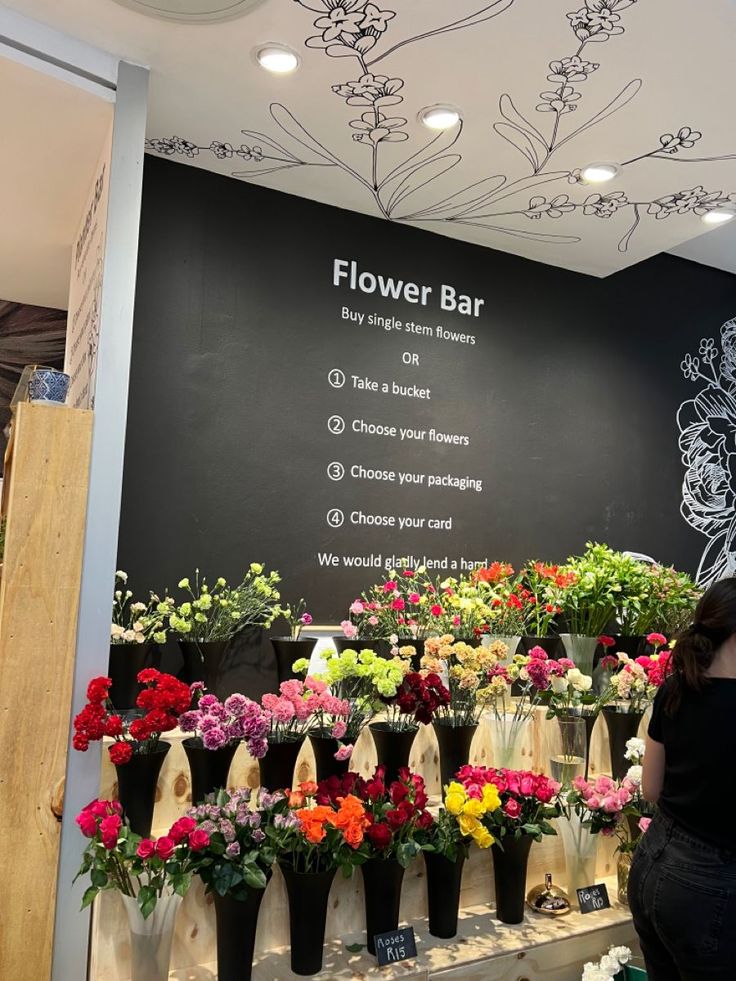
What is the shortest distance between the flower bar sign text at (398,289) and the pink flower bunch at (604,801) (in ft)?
7.69

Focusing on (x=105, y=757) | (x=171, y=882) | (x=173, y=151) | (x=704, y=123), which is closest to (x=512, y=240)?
(x=704, y=123)

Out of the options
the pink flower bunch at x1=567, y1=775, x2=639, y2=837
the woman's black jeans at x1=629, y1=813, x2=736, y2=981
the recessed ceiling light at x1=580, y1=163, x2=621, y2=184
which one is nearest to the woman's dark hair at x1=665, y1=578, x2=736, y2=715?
the woman's black jeans at x1=629, y1=813, x2=736, y2=981

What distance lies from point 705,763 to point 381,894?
1.00m

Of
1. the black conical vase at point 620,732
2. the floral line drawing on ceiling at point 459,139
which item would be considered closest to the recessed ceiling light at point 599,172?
the floral line drawing on ceiling at point 459,139

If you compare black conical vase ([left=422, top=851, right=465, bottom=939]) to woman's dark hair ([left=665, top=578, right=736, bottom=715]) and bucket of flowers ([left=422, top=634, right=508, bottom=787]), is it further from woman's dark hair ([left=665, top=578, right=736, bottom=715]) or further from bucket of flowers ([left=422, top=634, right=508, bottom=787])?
woman's dark hair ([left=665, top=578, right=736, bottom=715])

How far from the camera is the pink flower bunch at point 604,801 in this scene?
251 cm

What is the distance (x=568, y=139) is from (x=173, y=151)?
1.56 m

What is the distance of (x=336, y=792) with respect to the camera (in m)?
2.16

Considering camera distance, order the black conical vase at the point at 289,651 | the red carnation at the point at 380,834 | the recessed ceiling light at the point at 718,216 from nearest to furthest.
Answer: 1. the red carnation at the point at 380,834
2. the black conical vase at the point at 289,651
3. the recessed ceiling light at the point at 718,216

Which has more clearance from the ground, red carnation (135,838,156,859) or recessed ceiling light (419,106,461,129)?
recessed ceiling light (419,106,461,129)

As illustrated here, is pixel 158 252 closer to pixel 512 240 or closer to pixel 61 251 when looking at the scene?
pixel 61 251

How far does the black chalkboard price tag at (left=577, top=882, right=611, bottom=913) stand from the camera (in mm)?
2531

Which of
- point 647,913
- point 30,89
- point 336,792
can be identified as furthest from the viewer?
point 30,89

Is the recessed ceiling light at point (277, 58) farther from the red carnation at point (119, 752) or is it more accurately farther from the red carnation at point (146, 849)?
the red carnation at point (146, 849)
